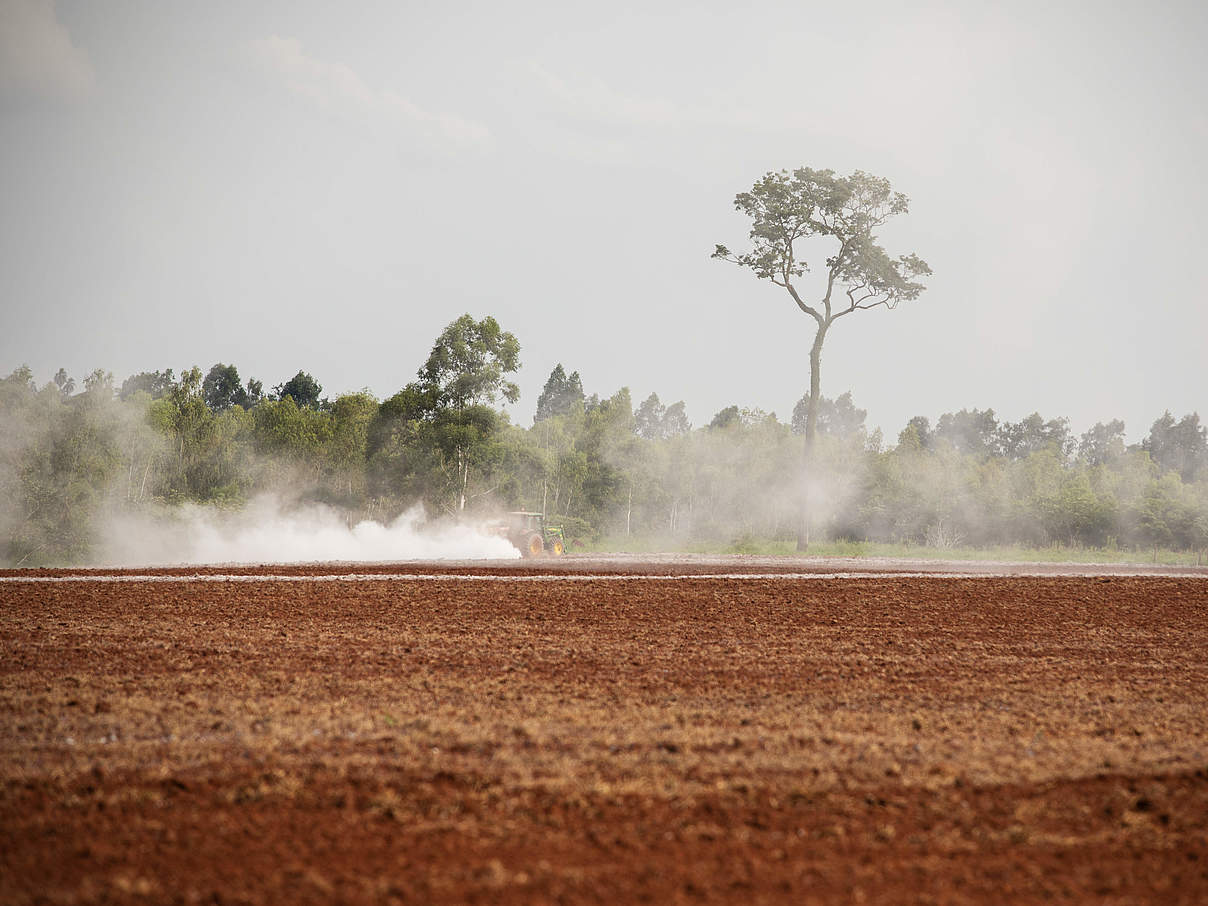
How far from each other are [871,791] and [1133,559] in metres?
36.5

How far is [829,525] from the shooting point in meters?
52.8

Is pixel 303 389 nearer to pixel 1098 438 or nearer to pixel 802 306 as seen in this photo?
pixel 802 306

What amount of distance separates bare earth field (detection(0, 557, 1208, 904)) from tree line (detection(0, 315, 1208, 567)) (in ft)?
83.9

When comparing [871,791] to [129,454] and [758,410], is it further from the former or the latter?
[758,410]

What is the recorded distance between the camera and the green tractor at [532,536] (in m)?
27.5

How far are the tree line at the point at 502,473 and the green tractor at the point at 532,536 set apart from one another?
875 cm

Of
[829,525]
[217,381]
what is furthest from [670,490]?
[217,381]

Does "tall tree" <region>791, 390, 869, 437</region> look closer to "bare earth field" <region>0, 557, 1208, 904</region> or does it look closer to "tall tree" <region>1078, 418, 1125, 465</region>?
"tall tree" <region>1078, 418, 1125, 465</region>

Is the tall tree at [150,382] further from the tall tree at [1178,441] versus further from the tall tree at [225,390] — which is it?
the tall tree at [1178,441]

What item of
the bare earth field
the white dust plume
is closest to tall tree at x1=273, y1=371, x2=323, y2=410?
the white dust plume

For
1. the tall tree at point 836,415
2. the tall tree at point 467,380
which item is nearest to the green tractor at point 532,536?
the tall tree at point 467,380

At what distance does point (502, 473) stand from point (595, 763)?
1630 inches

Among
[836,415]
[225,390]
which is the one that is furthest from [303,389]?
[836,415]

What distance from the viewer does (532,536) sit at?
27.6 metres
